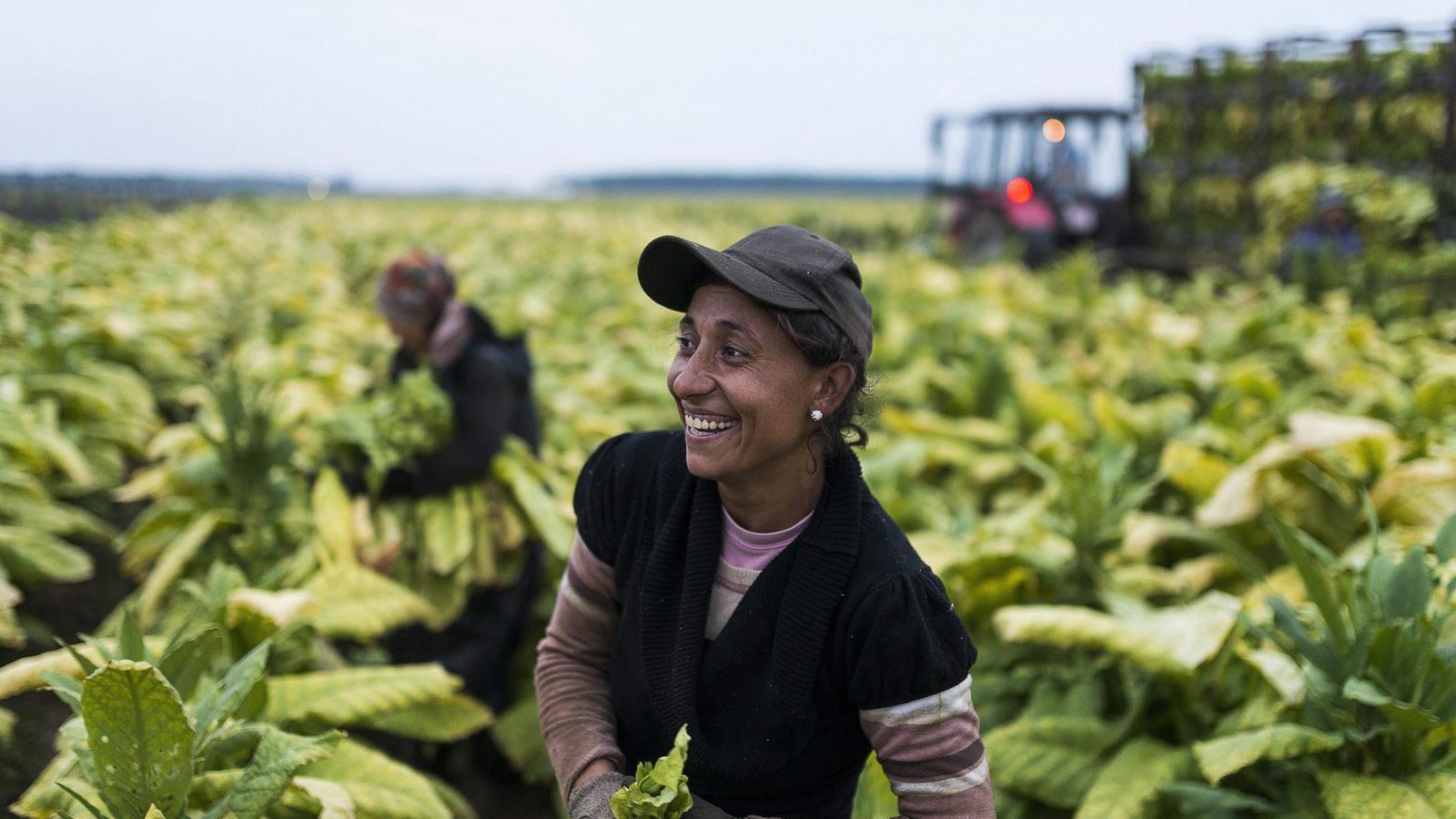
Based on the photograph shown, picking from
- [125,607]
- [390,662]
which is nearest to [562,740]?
Answer: [125,607]

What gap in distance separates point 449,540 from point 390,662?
22.4 inches

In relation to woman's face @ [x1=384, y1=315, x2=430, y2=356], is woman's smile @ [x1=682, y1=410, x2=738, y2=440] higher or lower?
higher

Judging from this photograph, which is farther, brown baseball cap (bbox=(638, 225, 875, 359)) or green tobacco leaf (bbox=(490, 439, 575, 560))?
green tobacco leaf (bbox=(490, 439, 575, 560))

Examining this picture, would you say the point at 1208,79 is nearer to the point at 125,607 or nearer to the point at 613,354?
the point at 613,354

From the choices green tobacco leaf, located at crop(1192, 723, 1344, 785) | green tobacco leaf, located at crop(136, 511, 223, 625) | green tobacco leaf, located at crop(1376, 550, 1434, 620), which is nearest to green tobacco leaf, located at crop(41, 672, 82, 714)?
green tobacco leaf, located at crop(136, 511, 223, 625)

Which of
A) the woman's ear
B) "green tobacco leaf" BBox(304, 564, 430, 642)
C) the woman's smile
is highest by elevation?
the woman's ear

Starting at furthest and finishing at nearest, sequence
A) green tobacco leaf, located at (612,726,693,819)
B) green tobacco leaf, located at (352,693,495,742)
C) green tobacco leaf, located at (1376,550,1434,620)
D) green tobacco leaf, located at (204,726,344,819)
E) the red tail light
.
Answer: the red tail light → green tobacco leaf, located at (352,693,495,742) → green tobacco leaf, located at (1376,550,1434,620) → green tobacco leaf, located at (204,726,344,819) → green tobacco leaf, located at (612,726,693,819)

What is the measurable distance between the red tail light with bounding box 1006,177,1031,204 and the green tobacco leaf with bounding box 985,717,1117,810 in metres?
13.5

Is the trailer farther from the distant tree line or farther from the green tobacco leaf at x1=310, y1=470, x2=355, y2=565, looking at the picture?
the distant tree line

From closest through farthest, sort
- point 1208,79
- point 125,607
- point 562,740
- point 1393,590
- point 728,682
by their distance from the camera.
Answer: point 728,682, point 562,740, point 125,607, point 1393,590, point 1208,79

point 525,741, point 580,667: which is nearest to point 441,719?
point 525,741

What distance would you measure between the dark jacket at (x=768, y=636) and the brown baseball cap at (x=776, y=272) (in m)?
0.25

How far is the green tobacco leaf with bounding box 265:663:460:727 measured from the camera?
8.20 feet

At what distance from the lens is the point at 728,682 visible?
1656mm
